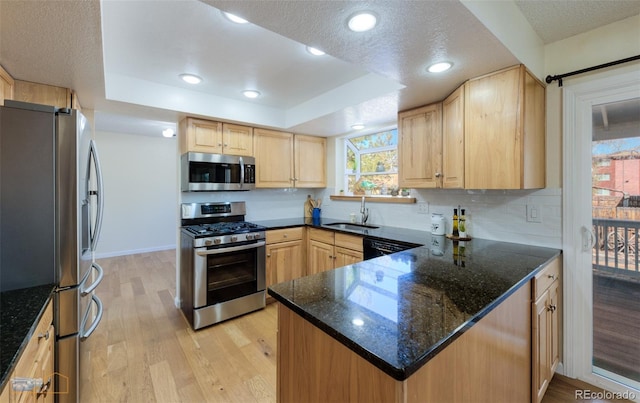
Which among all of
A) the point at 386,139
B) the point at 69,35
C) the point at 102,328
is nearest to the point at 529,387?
the point at 386,139

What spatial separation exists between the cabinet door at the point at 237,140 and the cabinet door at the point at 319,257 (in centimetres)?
134

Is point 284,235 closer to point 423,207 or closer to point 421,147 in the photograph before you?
point 423,207

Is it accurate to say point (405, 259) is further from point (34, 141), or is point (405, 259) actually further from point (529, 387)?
point (34, 141)

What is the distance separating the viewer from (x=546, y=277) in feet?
5.47

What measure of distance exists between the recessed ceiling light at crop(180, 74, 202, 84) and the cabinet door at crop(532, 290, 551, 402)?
9.63 feet

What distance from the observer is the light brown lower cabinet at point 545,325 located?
149cm

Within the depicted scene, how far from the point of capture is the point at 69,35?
1361 mm

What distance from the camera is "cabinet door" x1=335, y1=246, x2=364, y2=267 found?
2681 mm

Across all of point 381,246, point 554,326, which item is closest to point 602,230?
point 554,326

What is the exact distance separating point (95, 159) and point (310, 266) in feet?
7.62

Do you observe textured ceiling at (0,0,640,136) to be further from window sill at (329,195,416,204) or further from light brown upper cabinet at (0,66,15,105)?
window sill at (329,195,416,204)

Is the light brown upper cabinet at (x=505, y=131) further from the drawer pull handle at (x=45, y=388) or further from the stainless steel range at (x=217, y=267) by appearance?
the drawer pull handle at (x=45, y=388)

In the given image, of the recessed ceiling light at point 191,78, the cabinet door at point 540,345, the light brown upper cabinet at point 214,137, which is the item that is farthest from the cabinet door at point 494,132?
the light brown upper cabinet at point 214,137

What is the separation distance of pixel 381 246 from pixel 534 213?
3.82 feet
